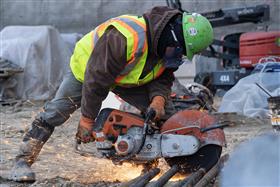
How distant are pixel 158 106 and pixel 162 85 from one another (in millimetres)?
267

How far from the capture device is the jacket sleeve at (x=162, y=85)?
412 cm

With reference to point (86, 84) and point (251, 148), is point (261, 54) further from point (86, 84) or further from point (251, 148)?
point (251, 148)

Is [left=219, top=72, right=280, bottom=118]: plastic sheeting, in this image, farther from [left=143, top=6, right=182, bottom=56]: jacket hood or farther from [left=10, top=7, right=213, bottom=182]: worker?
[left=143, top=6, right=182, bottom=56]: jacket hood

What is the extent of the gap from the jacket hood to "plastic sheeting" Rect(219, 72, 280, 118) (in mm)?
3269

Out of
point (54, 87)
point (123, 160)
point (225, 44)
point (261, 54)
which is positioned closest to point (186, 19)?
point (123, 160)

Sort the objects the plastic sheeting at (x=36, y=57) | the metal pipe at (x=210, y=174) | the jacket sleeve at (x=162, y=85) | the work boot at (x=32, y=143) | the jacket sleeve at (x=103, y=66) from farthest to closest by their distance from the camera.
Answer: the plastic sheeting at (x=36, y=57) < the work boot at (x=32, y=143) < the jacket sleeve at (x=162, y=85) < the jacket sleeve at (x=103, y=66) < the metal pipe at (x=210, y=174)

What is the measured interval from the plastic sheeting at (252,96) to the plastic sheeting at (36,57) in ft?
11.8

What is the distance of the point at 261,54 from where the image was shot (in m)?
8.70

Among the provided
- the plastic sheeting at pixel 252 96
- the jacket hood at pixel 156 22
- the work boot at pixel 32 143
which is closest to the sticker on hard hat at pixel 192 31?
the jacket hood at pixel 156 22

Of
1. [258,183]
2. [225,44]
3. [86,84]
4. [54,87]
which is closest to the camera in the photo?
[258,183]

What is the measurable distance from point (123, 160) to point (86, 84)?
560mm

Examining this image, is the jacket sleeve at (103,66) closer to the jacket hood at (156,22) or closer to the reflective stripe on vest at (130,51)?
the reflective stripe on vest at (130,51)

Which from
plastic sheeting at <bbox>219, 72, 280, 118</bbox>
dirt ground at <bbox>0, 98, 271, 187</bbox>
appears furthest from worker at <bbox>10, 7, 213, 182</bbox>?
plastic sheeting at <bbox>219, 72, 280, 118</bbox>

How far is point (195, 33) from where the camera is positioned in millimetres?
3840
